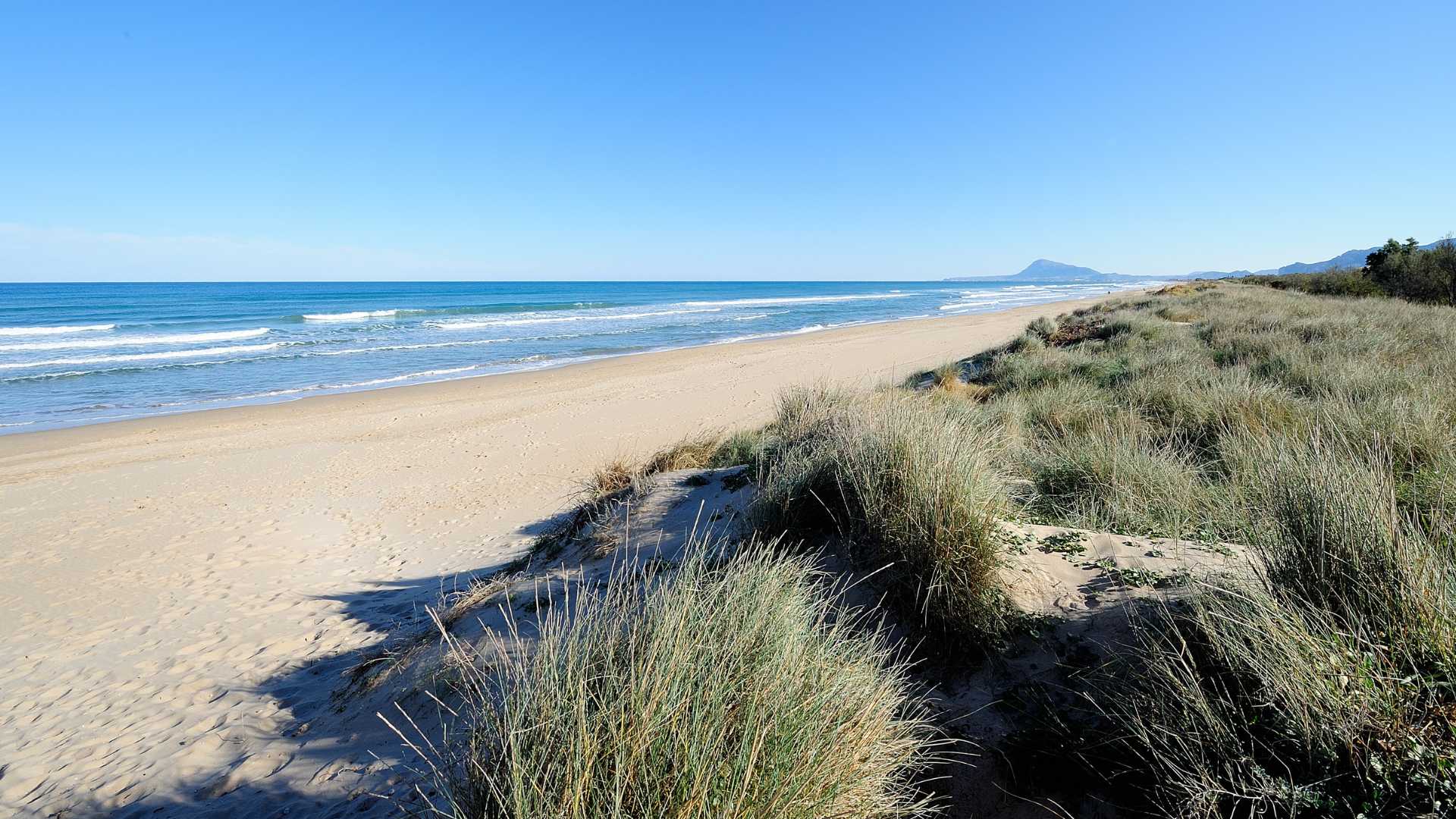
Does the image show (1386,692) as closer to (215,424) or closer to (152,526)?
(152,526)

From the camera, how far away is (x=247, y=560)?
24.8 ft

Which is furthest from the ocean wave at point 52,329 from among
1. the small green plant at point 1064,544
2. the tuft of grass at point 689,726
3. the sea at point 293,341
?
the small green plant at point 1064,544

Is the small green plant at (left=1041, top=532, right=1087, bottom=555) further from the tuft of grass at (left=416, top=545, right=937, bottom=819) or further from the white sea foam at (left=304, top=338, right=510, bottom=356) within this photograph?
the white sea foam at (left=304, top=338, right=510, bottom=356)

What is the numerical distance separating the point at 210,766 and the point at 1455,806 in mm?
5345

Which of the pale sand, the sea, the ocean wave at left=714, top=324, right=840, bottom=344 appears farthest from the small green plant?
the ocean wave at left=714, top=324, right=840, bottom=344

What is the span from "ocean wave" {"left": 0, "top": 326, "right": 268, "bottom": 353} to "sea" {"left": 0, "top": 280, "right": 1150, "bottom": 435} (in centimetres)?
13

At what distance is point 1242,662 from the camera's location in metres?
2.34

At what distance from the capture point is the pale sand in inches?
155

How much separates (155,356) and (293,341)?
20.2 feet

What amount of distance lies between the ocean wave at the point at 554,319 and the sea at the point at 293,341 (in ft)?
0.60

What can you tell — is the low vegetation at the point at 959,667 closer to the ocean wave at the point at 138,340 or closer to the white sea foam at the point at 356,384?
the white sea foam at the point at 356,384

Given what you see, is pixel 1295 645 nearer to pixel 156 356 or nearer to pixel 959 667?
pixel 959 667

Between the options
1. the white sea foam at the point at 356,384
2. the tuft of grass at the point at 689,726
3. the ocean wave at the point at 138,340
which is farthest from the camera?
the ocean wave at the point at 138,340

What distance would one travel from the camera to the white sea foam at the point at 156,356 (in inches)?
899
